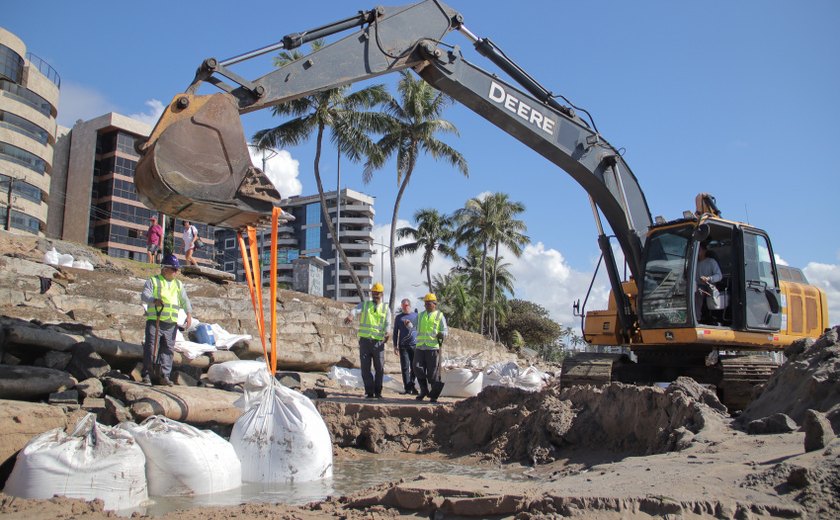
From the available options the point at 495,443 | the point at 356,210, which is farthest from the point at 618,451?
the point at 356,210

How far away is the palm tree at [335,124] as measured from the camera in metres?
22.2

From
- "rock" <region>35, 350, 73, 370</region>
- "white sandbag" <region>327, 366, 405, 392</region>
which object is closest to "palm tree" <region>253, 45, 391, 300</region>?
"white sandbag" <region>327, 366, 405, 392</region>

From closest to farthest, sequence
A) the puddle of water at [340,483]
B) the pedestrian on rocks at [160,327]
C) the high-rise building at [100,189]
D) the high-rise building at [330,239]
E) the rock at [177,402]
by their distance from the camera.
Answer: the puddle of water at [340,483], the rock at [177,402], the pedestrian on rocks at [160,327], the high-rise building at [100,189], the high-rise building at [330,239]

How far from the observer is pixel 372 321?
9.05m

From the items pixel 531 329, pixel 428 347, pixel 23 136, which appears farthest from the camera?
pixel 531 329

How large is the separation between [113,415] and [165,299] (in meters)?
2.01

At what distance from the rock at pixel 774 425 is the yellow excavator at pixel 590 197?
2.46m

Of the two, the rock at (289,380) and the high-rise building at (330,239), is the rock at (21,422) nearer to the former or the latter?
the rock at (289,380)

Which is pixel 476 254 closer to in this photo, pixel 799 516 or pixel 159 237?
pixel 159 237

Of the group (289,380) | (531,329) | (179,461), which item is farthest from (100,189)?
(179,461)

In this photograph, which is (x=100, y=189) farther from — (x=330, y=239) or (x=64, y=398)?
(x=64, y=398)

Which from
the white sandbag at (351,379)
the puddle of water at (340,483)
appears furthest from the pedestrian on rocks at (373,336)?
the puddle of water at (340,483)

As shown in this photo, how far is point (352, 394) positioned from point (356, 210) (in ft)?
251

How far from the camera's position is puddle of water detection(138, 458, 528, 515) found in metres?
4.41
